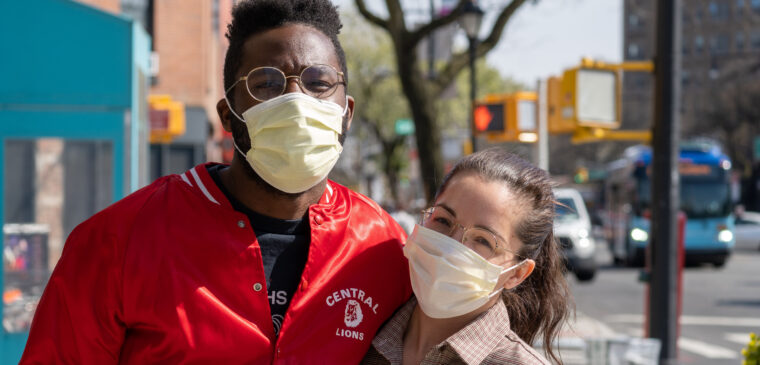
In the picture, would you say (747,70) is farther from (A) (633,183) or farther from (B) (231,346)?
(B) (231,346)

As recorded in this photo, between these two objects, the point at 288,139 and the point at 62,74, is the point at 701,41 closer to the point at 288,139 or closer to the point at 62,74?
the point at 62,74

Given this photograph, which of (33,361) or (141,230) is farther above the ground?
(141,230)

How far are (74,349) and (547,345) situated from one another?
4.72 feet

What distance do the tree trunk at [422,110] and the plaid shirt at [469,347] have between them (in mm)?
9754

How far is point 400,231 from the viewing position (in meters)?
2.93

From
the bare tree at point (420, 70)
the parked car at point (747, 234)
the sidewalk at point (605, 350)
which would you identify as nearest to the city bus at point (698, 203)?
the parked car at point (747, 234)

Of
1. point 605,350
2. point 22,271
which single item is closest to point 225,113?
point 22,271

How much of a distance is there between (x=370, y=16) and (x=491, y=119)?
2.21 meters

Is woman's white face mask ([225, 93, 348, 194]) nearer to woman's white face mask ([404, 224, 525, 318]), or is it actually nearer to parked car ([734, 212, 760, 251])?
woman's white face mask ([404, 224, 525, 318])

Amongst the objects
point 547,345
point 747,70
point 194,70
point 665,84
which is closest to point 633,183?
point 194,70

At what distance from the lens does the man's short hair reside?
2.42 meters

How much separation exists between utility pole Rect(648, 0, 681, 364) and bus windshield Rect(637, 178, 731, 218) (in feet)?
54.9

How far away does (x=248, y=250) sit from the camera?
2320 millimetres

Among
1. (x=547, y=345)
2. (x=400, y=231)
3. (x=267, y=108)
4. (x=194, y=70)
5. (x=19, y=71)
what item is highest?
(x=194, y=70)
